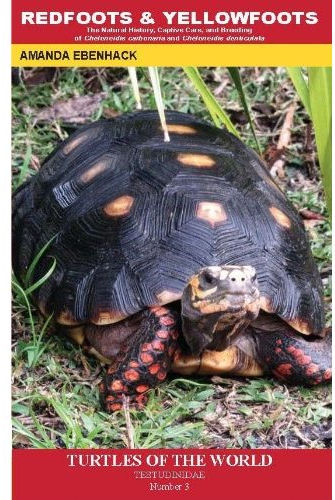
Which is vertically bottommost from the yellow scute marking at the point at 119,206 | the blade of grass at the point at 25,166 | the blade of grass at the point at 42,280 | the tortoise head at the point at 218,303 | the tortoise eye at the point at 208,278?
the tortoise head at the point at 218,303

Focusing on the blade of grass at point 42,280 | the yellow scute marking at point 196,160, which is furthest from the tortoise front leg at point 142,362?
the yellow scute marking at point 196,160

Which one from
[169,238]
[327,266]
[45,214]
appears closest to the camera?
[169,238]

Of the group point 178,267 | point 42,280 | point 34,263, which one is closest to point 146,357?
point 178,267

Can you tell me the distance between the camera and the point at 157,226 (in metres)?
3.50

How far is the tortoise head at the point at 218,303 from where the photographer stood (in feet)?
10.0

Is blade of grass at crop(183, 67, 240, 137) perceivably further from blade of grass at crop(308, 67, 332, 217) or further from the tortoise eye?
the tortoise eye

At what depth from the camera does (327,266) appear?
14.1 feet

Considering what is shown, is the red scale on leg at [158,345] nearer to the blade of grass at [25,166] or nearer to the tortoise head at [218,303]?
the tortoise head at [218,303]

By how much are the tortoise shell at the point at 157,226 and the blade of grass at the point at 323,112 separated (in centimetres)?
36

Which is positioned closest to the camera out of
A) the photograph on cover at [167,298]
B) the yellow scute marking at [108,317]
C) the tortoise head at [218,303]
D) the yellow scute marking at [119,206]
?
the tortoise head at [218,303]

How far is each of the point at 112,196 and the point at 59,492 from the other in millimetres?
1254

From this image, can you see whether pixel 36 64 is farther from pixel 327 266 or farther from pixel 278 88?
pixel 278 88

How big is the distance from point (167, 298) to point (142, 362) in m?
0.25
